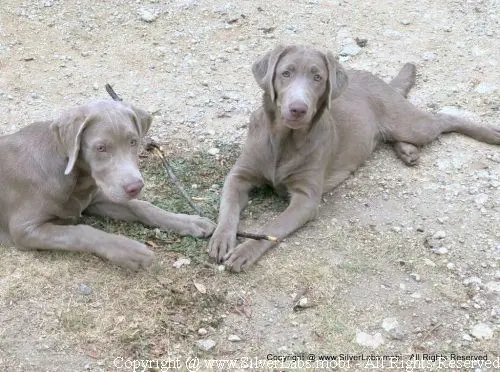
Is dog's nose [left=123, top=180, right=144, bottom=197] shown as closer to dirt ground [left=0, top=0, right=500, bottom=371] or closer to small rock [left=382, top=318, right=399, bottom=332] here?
dirt ground [left=0, top=0, right=500, bottom=371]

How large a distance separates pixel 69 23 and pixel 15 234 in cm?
404

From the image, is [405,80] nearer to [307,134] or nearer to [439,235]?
[307,134]

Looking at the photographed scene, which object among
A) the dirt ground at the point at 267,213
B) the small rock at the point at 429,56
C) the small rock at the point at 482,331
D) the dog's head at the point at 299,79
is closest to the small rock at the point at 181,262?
the dirt ground at the point at 267,213

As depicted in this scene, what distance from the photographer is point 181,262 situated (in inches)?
192

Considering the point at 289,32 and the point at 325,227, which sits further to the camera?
the point at 289,32

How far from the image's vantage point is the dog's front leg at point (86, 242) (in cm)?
467

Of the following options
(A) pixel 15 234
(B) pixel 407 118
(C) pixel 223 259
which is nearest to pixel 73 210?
(A) pixel 15 234

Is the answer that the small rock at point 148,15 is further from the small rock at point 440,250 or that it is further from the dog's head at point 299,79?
the small rock at point 440,250

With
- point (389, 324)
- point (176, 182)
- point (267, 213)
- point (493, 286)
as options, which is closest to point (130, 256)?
point (176, 182)

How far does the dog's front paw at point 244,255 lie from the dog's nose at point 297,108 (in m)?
0.94

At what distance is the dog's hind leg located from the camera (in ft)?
20.4

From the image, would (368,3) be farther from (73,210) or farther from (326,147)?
(73,210)

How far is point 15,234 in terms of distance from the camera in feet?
15.7

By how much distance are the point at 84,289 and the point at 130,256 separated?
0.35m
